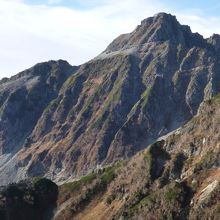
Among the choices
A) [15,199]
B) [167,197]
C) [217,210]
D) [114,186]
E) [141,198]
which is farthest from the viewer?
[15,199]

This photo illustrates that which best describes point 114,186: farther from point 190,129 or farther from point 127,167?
point 190,129

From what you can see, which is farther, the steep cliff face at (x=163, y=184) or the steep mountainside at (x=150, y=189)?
the steep mountainside at (x=150, y=189)

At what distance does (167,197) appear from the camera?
14038cm

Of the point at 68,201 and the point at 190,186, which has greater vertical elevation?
the point at 190,186

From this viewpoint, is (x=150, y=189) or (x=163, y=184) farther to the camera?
(x=150, y=189)

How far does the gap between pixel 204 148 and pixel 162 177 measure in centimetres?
1519

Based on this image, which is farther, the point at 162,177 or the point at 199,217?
the point at 162,177

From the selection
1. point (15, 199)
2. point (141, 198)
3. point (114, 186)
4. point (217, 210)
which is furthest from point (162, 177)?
point (15, 199)

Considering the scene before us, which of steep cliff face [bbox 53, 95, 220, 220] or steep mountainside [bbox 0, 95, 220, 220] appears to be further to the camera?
steep mountainside [bbox 0, 95, 220, 220]

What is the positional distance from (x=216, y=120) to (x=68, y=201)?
5719 centimetres

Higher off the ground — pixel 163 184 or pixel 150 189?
pixel 163 184

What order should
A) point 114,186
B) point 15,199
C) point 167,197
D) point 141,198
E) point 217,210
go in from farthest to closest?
point 15,199
point 114,186
point 141,198
point 167,197
point 217,210

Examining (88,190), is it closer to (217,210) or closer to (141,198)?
(141,198)

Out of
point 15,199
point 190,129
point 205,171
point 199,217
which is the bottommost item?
point 15,199
